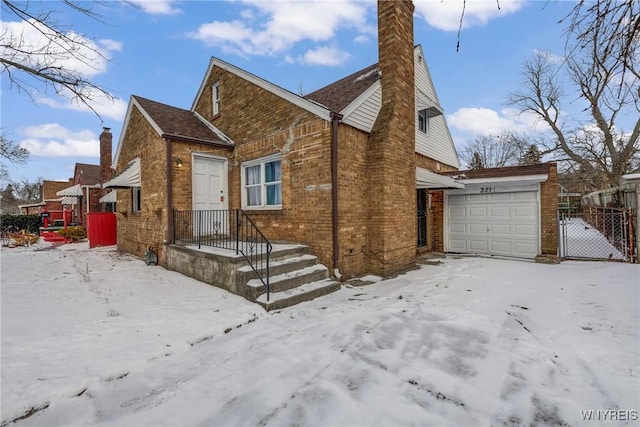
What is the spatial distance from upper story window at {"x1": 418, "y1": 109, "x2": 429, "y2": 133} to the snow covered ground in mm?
6994

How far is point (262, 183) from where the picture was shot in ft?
27.3

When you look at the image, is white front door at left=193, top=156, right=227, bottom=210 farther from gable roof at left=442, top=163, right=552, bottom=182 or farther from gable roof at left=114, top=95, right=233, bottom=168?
gable roof at left=442, top=163, right=552, bottom=182

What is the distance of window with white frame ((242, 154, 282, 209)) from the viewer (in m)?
7.96

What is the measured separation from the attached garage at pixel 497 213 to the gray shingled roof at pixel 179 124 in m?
8.38

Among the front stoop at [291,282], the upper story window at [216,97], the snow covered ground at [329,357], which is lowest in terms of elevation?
the snow covered ground at [329,357]

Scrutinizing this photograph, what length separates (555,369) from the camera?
2939 millimetres

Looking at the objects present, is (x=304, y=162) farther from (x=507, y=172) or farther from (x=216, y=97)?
(x=507, y=172)

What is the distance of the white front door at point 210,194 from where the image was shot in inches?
335

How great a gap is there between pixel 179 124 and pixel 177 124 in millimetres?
100

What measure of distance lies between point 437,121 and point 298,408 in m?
12.8

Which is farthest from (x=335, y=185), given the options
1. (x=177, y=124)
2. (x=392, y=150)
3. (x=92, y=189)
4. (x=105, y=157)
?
(x=92, y=189)

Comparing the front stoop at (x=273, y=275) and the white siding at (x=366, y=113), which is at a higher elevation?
the white siding at (x=366, y=113)

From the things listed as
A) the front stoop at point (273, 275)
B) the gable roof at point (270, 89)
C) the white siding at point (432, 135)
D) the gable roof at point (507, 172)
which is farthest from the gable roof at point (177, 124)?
the gable roof at point (507, 172)

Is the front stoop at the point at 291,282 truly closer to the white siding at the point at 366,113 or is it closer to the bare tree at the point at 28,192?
the white siding at the point at 366,113
